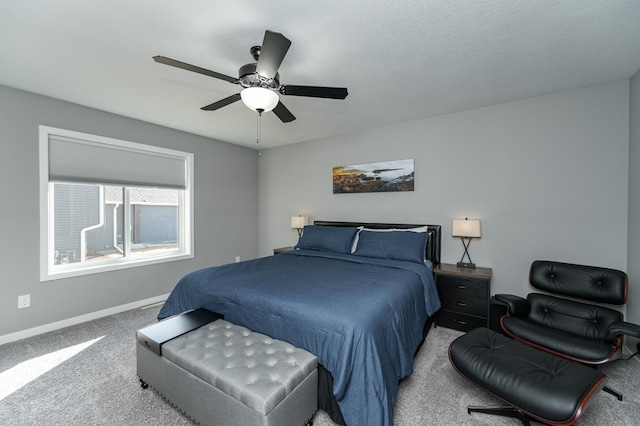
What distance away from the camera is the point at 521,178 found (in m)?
2.97

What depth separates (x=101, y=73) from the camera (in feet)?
7.94

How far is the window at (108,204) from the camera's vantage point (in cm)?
302

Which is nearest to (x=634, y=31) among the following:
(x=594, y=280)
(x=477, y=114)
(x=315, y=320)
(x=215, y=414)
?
(x=477, y=114)

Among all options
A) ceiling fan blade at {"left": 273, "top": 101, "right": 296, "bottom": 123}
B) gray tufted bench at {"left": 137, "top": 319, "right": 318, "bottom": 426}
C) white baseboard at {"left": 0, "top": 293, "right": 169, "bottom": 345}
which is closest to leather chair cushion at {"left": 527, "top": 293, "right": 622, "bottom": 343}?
gray tufted bench at {"left": 137, "top": 319, "right": 318, "bottom": 426}

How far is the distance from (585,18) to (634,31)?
1.50 ft

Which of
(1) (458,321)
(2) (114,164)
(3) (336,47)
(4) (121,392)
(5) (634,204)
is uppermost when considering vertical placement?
(3) (336,47)

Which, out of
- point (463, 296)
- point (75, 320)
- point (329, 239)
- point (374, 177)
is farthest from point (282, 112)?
point (75, 320)

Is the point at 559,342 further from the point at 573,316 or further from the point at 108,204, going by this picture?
the point at 108,204

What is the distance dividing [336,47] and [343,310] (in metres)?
1.90

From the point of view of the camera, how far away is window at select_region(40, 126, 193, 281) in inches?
119

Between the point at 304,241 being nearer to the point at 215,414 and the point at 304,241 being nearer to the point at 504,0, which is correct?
the point at 215,414

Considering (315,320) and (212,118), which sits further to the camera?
(212,118)

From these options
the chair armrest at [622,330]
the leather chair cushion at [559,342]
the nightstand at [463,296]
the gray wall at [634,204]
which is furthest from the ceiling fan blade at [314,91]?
the gray wall at [634,204]

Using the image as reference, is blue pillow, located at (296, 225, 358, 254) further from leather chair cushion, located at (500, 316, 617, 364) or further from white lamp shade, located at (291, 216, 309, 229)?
leather chair cushion, located at (500, 316, 617, 364)
